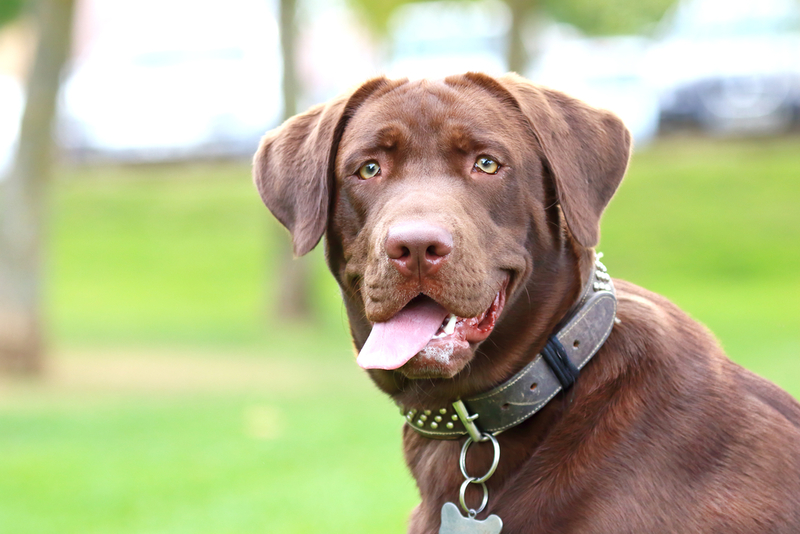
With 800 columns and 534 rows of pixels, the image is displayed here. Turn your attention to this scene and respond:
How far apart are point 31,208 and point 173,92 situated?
18750 millimetres

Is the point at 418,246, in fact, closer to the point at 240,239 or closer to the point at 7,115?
the point at 240,239

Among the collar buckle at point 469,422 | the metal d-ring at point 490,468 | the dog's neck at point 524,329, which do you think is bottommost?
the metal d-ring at point 490,468

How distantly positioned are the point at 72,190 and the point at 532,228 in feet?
74.7

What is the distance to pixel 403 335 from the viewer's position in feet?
9.73

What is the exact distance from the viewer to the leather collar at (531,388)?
2.90 m

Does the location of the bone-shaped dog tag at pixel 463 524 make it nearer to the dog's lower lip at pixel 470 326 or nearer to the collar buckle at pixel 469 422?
the collar buckle at pixel 469 422

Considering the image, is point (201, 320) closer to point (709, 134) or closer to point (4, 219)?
point (4, 219)

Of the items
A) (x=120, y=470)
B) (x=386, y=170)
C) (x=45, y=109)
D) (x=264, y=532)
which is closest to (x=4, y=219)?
(x=45, y=109)

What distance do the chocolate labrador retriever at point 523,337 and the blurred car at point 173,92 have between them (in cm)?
2222

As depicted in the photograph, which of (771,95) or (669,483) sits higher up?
(669,483)

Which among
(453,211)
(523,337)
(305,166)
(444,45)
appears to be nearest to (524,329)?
(523,337)

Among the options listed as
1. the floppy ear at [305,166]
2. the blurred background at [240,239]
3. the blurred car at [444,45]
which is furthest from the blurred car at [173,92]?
the floppy ear at [305,166]

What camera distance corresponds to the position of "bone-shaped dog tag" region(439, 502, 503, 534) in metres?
2.78

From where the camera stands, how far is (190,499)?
20.0 ft
